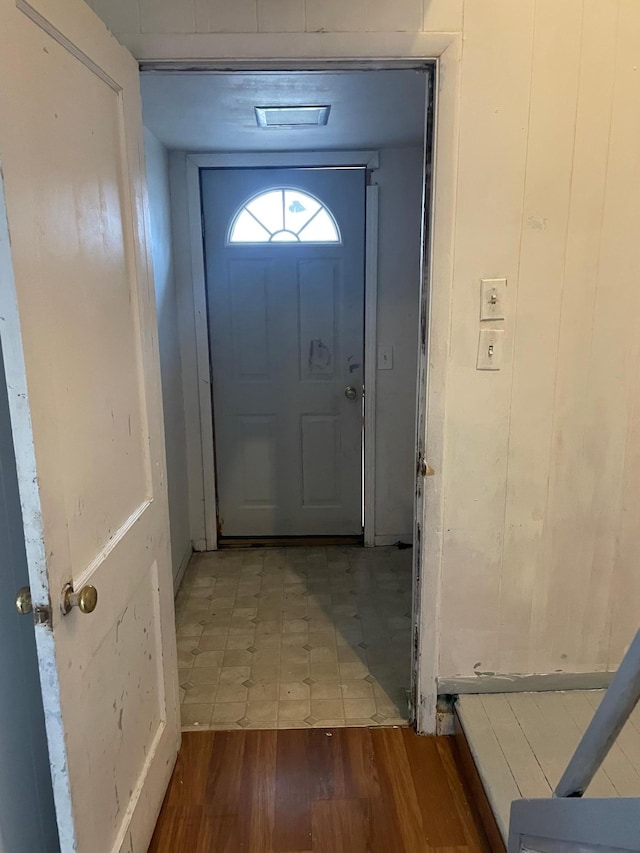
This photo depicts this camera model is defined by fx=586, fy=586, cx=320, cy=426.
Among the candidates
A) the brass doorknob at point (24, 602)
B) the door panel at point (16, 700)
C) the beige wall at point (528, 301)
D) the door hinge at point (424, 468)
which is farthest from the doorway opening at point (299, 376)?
the brass doorknob at point (24, 602)

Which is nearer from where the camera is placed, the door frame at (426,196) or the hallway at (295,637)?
the door frame at (426,196)

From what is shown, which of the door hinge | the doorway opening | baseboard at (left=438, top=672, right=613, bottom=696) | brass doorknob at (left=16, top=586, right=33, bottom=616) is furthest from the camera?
the doorway opening

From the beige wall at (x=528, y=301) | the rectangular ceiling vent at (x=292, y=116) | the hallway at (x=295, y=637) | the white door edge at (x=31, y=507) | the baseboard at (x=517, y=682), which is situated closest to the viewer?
the white door edge at (x=31, y=507)

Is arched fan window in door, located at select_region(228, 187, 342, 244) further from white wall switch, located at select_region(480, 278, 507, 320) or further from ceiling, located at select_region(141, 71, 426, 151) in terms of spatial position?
white wall switch, located at select_region(480, 278, 507, 320)

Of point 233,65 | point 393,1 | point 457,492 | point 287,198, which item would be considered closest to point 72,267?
point 233,65

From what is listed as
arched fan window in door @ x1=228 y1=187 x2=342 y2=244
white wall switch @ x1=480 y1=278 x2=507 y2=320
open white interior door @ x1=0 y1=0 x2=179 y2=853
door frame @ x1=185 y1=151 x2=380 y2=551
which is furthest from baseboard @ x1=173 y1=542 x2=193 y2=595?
white wall switch @ x1=480 y1=278 x2=507 y2=320

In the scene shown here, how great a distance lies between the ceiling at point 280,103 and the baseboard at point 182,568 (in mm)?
2068

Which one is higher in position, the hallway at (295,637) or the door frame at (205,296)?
the door frame at (205,296)

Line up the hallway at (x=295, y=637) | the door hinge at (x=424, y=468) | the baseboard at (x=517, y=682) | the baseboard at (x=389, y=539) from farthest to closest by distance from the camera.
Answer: the baseboard at (x=389, y=539)
the hallway at (x=295, y=637)
the baseboard at (x=517, y=682)
the door hinge at (x=424, y=468)

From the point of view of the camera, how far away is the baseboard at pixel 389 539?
3.39m

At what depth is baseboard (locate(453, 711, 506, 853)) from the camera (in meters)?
1.51

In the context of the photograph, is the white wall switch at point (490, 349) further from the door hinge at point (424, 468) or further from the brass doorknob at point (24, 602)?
the brass doorknob at point (24, 602)

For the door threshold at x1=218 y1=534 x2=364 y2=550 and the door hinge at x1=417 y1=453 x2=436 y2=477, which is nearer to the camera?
the door hinge at x1=417 y1=453 x2=436 y2=477

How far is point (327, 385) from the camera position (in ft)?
10.8
